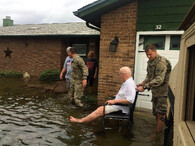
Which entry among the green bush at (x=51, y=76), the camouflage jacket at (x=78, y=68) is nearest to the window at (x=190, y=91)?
the camouflage jacket at (x=78, y=68)

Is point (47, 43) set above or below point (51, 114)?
above

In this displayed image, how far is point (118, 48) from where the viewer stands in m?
6.16

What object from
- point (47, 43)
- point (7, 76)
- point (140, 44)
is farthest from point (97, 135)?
point (7, 76)

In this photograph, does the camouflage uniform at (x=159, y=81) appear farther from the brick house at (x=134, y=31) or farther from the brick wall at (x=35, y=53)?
the brick wall at (x=35, y=53)

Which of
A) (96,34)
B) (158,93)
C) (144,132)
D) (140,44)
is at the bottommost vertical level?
(144,132)

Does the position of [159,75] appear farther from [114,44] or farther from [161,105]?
[114,44]

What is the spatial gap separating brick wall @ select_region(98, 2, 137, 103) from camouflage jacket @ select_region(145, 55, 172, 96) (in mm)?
2120

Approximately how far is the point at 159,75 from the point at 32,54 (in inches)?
475

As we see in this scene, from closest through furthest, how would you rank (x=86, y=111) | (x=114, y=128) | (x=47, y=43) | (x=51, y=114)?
(x=114, y=128) → (x=51, y=114) → (x=86, y=111) → (x=47, y=43)

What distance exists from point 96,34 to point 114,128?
772 cm

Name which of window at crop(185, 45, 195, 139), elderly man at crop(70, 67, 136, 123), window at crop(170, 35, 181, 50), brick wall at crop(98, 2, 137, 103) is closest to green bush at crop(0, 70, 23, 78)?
brick wall at crop(98, 2, 137, 103)

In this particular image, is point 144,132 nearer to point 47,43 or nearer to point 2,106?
point 2,106

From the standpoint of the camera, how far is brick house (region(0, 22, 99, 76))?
12648 mm

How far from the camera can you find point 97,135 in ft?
13.2
